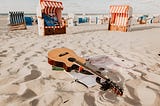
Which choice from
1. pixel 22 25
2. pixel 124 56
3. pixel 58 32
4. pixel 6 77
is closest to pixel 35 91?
pixel 6 77

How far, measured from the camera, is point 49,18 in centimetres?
1090

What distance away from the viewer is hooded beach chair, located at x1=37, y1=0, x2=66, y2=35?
10.5m

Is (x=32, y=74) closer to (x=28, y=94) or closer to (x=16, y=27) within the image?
(x=28, y=94)

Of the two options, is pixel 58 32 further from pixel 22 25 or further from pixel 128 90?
pixel 128 90

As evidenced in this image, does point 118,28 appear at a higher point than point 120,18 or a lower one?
lower

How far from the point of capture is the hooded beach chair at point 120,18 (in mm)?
12625

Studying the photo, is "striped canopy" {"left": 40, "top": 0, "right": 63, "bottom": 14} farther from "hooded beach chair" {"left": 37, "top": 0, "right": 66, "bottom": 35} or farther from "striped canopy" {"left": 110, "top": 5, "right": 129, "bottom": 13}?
"striped canopy" {"left": 110, "top": 5, "right": 129, "bottom": 13}

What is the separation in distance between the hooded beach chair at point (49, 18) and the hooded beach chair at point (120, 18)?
4430 mm

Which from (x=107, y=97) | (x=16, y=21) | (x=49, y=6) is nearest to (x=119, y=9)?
(x=49, y=6)

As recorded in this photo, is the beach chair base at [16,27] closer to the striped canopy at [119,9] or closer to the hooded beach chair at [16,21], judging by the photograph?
the hooded beach chair at [16,21]

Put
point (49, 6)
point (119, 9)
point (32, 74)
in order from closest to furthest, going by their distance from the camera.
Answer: point (32, 74), point (49, 6), point (119, 9)

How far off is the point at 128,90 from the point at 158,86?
0.71 metres

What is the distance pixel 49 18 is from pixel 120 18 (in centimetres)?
570

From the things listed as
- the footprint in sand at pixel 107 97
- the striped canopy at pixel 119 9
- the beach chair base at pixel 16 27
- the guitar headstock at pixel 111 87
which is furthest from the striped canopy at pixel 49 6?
the footprint in sand at pixel 107 97
